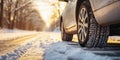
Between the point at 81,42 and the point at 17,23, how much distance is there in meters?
75.2

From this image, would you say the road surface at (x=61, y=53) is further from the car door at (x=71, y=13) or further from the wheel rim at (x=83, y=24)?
the car door at (x=71, y=13)

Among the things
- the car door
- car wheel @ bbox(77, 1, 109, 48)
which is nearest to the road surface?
car wheel @ bbox(77, 1, 109, 48)

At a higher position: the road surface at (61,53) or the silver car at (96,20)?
the silver car at (96,20)

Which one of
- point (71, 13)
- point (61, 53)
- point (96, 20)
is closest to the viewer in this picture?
point (96, 20)

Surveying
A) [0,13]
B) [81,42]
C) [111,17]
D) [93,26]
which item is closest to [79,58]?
[111,17]

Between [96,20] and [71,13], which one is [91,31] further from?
[71,13]

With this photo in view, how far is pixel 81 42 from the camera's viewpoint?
604 cm

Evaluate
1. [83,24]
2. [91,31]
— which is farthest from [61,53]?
[83,24]

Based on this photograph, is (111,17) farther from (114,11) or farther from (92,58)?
(92,58)

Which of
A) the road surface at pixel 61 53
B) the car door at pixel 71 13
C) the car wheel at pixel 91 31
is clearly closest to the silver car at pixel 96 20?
the car wheel at pixel 91 31

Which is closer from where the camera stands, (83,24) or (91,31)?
(91,31)

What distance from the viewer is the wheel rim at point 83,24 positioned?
18.6 ft

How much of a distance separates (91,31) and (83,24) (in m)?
0.50

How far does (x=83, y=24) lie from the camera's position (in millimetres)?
5828
